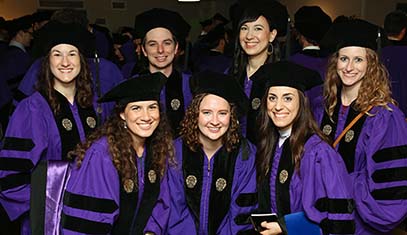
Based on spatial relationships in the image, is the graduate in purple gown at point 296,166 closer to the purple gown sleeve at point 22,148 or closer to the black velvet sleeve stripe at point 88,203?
the black velvet sleeve stripe at point 88,203

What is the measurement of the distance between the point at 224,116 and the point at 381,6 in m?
7.37

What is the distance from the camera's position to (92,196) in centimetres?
295

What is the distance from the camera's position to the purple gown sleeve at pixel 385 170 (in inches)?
118

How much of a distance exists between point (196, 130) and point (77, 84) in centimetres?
78

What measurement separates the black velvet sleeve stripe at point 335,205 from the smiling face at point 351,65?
2.31 ft

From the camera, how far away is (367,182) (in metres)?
3.04

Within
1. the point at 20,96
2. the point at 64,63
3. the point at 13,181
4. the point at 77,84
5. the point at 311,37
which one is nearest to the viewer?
the point at 13,181

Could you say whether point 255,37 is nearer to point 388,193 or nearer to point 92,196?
point 388,193

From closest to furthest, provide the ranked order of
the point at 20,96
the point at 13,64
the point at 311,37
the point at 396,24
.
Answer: the point at 20,96, the point at 311,37, the point at 396,24, the point at 13,64

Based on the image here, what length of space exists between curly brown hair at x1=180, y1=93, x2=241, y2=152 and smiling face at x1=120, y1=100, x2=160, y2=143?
23 cm

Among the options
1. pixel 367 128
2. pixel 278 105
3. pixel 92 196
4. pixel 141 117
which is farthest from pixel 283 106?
pixel 92 196

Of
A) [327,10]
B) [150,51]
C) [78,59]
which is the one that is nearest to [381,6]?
[327,10]

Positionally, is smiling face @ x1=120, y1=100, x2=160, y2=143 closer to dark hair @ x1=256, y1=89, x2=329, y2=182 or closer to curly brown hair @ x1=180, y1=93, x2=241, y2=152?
curly brown hair @ x1=180, y1=93, x2=241, y2=152

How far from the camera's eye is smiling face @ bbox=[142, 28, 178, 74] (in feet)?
12.2
